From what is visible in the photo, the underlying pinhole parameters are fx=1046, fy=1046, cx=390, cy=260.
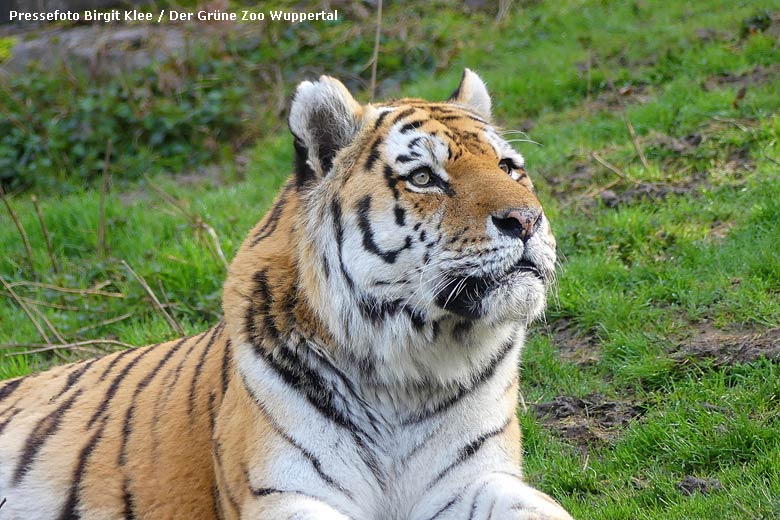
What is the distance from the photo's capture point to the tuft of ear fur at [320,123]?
3.58 m

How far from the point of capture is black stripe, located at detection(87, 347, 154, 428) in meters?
4.21

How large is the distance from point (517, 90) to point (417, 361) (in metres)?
5.27

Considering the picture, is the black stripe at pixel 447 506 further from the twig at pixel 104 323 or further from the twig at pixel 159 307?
the twig at pixel 104 323

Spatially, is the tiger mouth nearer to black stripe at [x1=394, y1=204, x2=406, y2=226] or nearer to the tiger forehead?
black stripe at [x1=394, y1=204, x2=406, y2=226]

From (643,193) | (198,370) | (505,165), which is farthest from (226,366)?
(643,193)

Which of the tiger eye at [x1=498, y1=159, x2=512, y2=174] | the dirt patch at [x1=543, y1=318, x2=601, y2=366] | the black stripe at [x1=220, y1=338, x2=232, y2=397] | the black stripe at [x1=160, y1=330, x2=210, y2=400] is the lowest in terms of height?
the dirt patch at [x1=543, y1=318, x2=601, y2=366]

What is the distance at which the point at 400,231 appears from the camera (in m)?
3.44

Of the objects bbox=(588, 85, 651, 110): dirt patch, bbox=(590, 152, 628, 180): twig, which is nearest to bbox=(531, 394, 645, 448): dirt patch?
bbox=(590, 152, 628, 180): twig

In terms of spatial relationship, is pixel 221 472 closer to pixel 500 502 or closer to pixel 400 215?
pixel 500 502

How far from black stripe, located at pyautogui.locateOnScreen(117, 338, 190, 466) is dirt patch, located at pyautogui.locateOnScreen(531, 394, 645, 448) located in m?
1.65

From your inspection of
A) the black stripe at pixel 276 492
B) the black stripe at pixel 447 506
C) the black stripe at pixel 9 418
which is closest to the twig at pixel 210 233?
the black stripe at pixel 9 418

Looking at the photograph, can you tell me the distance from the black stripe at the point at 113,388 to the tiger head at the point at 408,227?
34.2 inches

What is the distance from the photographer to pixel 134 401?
416 cm

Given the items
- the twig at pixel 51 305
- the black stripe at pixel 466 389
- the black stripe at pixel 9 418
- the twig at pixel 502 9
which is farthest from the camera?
the twig at pixel 502 9
